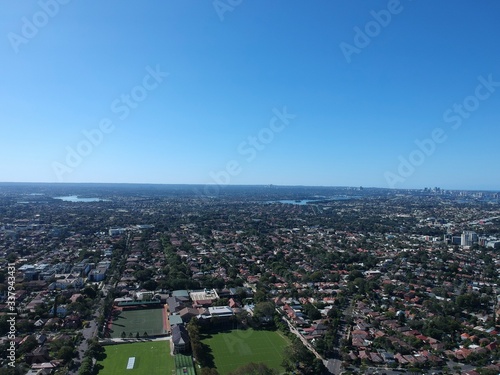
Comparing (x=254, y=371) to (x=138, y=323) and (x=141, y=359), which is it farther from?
(x=138, y=323)

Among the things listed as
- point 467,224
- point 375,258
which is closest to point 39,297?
point 375,258

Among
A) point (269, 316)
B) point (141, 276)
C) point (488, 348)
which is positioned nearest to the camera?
point (488, 348)

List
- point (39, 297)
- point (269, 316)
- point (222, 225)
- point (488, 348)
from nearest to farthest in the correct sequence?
point (488, 348)
point (269, 316)
point (39, 297)
point (222, 225)

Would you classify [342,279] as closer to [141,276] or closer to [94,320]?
[141,276]

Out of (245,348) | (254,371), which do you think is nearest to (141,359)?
(245,348)

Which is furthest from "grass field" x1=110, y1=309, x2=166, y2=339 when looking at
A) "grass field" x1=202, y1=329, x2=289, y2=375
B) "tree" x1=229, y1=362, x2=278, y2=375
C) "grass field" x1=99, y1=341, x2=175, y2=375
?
"tree" x1=229, y1=362, x2=278, y2=375
